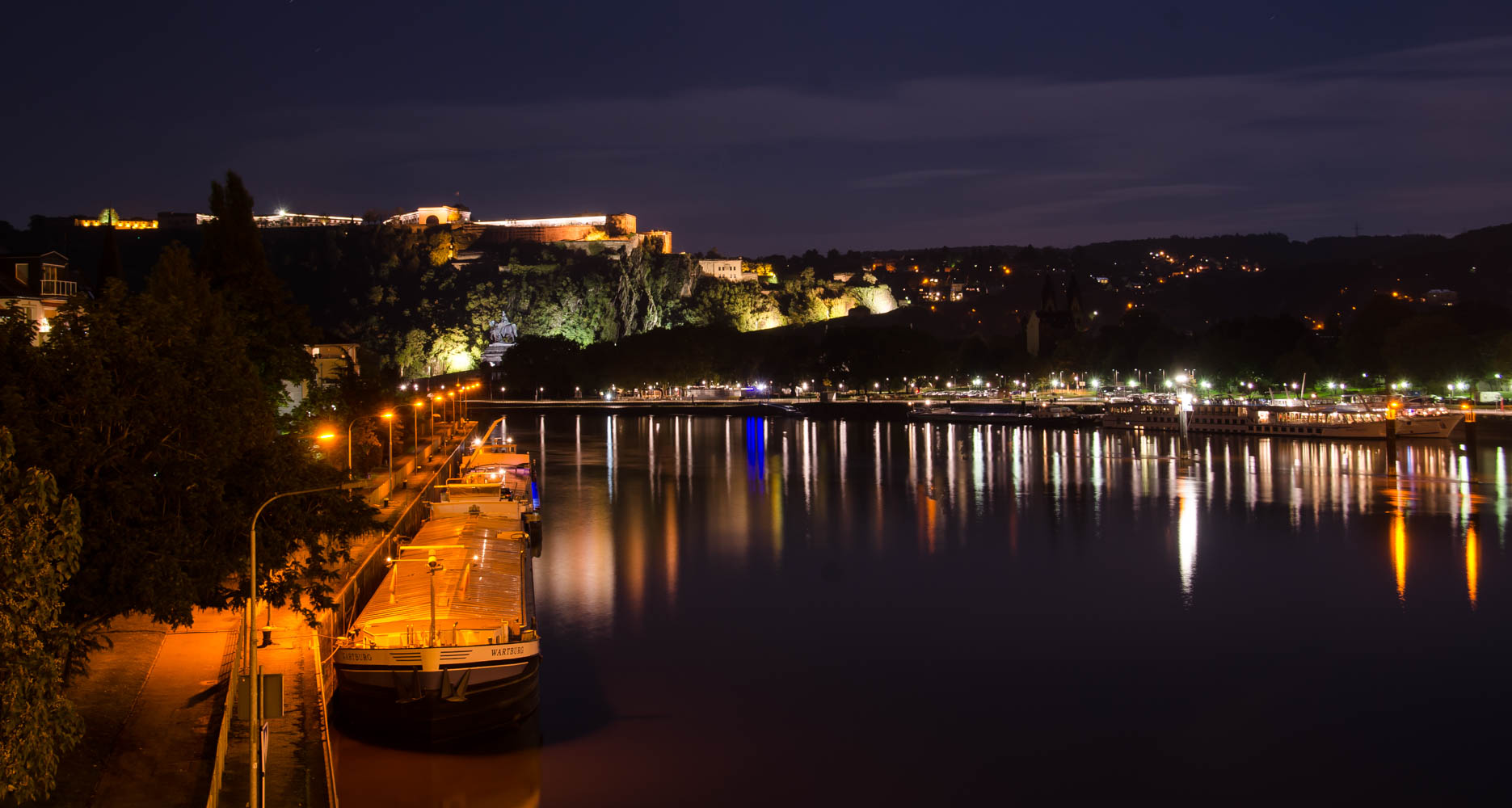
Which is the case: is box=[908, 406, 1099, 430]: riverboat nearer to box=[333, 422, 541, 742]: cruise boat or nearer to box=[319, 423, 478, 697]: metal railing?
box=[319, 423, 478, 697]: metal railing

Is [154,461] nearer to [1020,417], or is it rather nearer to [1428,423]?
[1428,423]

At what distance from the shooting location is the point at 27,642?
32.3ft

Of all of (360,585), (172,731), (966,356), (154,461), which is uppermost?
(966,356)

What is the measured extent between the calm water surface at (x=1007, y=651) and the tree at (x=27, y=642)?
20.9 feet

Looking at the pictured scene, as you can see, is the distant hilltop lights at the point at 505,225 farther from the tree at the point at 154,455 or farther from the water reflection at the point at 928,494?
the tree at the point at 154,455

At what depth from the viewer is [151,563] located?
14.7 metres

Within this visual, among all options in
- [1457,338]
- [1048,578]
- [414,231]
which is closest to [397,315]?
[414,231]

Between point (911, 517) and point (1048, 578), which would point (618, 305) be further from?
point (1048, 578)

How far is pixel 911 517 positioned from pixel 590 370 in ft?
267

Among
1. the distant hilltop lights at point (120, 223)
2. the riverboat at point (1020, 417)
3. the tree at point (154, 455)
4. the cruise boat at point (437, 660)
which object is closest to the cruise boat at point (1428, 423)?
the riverboat at point (1020, 417)

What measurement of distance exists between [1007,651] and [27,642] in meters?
18.5

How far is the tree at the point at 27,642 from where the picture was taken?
9.66 metres

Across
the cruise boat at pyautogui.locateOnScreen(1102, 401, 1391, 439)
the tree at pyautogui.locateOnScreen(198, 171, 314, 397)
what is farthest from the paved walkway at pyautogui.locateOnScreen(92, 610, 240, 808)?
the cruise boat at pyautogui.locateOnScreen(1102, 401, 1391, 439)

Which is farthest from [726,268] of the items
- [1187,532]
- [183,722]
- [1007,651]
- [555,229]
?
[183,722]
